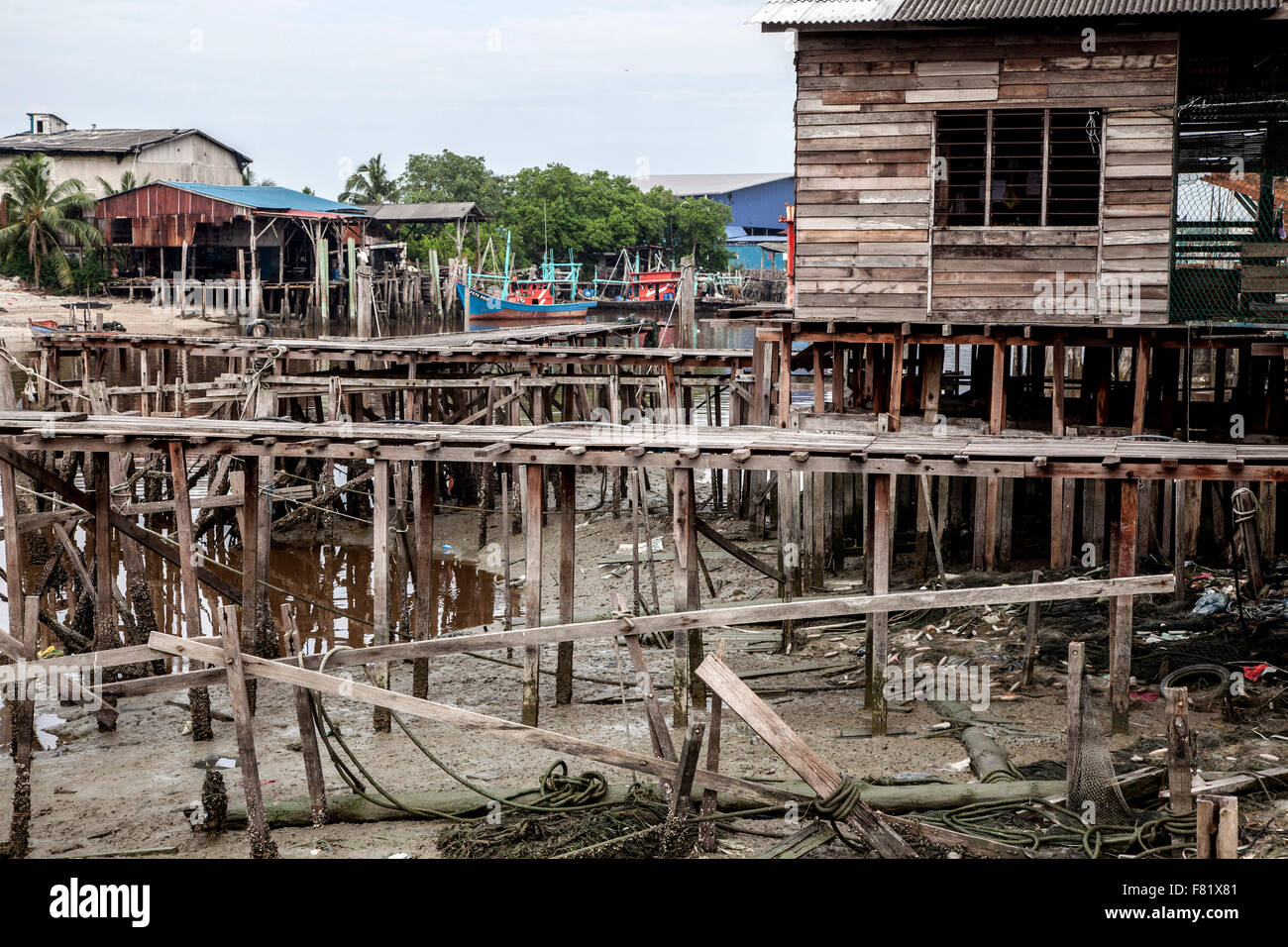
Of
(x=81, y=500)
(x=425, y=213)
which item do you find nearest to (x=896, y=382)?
(x=81, y=500)

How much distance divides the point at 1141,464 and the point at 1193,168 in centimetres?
1250

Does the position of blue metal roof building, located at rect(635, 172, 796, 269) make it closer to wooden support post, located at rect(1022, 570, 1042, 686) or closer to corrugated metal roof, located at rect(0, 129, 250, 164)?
corrugated metal roof, located at rect(0, 129, 250, 164)

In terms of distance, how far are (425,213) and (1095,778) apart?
164ft

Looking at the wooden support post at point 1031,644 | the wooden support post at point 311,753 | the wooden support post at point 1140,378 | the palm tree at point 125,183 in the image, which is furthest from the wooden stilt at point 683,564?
the palm tree at point 125,183

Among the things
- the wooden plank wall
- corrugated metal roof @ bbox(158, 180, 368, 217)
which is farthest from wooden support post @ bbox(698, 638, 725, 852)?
corrugated metal roof @ bbox(158, 180, 368, 217)

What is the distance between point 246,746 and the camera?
9070 millimetres

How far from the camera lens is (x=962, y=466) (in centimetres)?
1112

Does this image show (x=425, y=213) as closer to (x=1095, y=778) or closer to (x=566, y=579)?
(x=566, y=579)

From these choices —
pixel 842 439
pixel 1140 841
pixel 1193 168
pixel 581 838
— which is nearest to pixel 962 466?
pixel 842 439

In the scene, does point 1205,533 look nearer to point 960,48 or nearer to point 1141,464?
point 1141,464

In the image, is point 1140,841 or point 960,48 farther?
point 960,48

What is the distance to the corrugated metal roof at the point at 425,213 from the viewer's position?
54.3 metres

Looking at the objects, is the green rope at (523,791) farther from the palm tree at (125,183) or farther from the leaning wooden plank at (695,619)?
the palm tree at (125,183)

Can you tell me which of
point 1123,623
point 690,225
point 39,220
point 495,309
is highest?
point 690,225
